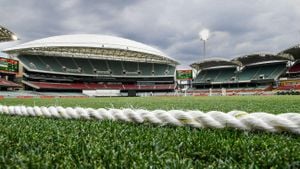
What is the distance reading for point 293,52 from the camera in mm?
49312

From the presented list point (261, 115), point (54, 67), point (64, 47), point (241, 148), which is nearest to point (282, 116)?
point (261, 115)

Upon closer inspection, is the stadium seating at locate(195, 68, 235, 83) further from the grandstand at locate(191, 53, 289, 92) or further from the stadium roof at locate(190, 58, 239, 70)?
the stadium roof at locate(190, 58, 239, 70)

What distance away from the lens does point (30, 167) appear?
3.47ft

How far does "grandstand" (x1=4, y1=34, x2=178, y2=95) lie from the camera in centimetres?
5306

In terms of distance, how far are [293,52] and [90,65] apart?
138 ft

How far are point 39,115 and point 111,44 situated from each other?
183ft

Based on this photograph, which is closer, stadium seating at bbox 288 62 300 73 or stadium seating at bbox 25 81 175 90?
stadium seating at bbox 288 62 300 73

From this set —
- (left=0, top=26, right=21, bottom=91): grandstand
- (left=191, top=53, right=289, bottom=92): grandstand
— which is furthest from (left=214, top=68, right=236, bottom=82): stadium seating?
(left=0, top=26, right=21, bottom=91): grandstand

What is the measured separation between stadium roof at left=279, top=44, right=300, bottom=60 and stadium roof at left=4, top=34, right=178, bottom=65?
2674 cm

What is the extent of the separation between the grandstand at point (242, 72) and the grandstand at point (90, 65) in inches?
335

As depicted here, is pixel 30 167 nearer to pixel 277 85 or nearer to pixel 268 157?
pixel 268 157

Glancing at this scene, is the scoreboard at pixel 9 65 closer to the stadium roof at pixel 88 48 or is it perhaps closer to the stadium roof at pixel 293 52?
the stadium roof at pixel 88 48

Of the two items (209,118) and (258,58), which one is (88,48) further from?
(209,118)

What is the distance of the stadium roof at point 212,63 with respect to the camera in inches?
2360
